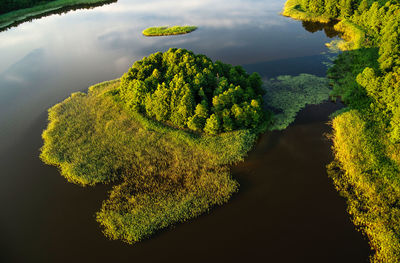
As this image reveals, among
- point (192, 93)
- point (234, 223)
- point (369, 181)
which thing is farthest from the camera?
point (192, 93)

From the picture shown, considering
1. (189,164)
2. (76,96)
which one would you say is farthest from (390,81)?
(76,96)

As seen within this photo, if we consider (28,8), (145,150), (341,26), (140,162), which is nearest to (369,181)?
(140,162)

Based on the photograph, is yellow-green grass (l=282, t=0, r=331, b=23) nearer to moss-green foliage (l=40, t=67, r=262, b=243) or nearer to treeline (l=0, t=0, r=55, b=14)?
moss-green foliage (l=40, t=67, r=262, b=243)

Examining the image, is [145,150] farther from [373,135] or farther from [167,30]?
[167,30]

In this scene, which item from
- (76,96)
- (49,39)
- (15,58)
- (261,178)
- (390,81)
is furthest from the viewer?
(49,39)

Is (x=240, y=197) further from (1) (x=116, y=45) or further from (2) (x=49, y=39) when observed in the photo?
(2) (x=49, y=39)

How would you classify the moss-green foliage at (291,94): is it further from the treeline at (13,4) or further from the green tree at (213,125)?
the treeline at (13,4)
